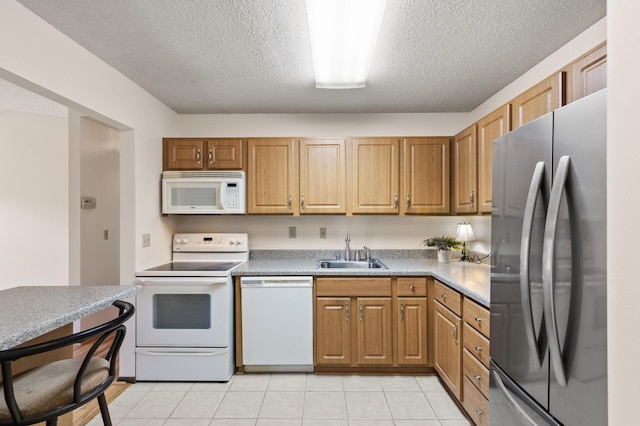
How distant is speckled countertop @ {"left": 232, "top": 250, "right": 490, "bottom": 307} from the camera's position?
208 centimetres

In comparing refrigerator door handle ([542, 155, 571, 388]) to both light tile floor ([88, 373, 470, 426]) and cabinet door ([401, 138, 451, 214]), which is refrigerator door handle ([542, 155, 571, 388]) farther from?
cabinet door ([401, 138, 451, 214])

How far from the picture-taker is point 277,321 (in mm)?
2609

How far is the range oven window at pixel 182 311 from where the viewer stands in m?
2.55

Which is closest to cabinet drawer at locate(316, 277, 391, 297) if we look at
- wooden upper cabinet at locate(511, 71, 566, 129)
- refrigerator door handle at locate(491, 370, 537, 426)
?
refrigerator door handle at locate(491, 370, 537, 426)

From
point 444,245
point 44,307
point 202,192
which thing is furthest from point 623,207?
point 202,192

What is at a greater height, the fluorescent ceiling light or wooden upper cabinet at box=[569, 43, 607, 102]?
the fluorescent ceiling light

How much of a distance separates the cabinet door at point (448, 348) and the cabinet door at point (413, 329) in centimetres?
11

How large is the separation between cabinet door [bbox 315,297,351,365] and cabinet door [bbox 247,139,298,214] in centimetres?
90

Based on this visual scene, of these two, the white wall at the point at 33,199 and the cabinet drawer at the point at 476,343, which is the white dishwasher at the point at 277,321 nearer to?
the cabinet drawer at the point at 476,343

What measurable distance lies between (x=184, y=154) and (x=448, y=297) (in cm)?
253

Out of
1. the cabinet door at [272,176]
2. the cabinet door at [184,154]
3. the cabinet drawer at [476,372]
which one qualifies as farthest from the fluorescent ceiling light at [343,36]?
the cabinet drawer at [476,372]

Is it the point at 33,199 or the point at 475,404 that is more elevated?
the point at 33,199

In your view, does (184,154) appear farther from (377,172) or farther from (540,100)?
(540,100)

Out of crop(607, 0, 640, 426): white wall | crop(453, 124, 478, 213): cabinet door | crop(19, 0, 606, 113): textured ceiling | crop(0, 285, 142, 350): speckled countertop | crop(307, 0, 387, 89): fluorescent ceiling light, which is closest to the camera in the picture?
crop(607, 0, 640, 426): white wall
